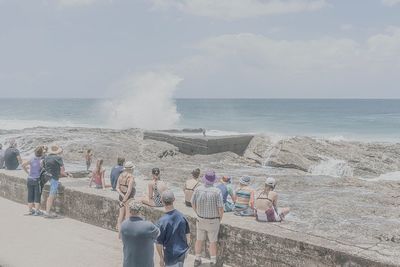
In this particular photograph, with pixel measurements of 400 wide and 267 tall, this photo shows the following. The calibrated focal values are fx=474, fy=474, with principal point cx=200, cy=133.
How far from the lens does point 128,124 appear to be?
48719 mm

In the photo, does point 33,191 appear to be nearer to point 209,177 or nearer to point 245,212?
point 245,212

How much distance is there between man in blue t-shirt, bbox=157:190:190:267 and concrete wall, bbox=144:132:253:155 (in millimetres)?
14704

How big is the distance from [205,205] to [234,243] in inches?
24.8

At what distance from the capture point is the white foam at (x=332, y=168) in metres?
18.6

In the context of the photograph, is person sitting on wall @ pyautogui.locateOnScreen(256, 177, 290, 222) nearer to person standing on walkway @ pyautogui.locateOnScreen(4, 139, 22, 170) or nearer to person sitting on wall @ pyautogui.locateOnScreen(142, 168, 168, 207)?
person sitting on wall @ pyautogui.locateOnScreen(142, 168, 168, 207)

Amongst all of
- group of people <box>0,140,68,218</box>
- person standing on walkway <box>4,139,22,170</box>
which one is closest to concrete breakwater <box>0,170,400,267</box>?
group of people <box>0,140,68,218</box>

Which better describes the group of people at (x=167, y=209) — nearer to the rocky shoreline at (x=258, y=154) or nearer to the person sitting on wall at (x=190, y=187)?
the person sitting on wall at (x=190, y=187)

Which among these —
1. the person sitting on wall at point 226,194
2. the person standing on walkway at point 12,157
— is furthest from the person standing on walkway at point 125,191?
the person standing on walkway at point 12,157

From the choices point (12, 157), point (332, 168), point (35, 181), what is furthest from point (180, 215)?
point (332, 168)

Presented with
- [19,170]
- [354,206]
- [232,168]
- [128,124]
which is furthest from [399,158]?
[128,124]

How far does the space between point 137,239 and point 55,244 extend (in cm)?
282

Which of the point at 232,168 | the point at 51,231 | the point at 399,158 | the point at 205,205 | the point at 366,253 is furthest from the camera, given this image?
the point at 399,158

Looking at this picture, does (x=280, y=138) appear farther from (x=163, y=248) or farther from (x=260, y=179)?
(x=163, y=248)

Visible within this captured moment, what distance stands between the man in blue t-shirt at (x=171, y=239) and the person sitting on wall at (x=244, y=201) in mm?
1779
